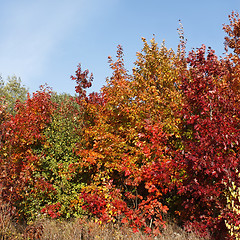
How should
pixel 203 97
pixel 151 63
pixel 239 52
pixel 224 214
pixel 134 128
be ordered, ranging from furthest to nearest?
pixel 239 52 < pixel 151 63 < pixel 134 128 < pixel 203 97 < pixel 224 214

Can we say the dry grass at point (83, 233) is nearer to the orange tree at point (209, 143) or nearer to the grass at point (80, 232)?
the grass at point (80, 232)

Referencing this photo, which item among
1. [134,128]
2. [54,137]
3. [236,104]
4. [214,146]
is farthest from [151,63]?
[54,137]

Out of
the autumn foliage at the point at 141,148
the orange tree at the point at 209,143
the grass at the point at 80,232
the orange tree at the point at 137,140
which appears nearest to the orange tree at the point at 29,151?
the autumn foliage at the point at 141,148

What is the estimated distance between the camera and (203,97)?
6125mm

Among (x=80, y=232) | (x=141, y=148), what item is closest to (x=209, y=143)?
(x=141, y=148)

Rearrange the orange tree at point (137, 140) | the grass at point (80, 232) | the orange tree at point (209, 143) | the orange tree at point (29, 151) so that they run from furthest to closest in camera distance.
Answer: the orange tree at point (29, 151) < the orange tree at point (137, 140) < the grass at point (80, 232) < the orange tree at point (209, 143)

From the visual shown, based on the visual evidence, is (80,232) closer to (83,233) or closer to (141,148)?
(83,233)

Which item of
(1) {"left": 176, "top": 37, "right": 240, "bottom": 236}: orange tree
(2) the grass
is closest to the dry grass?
(2) the grass

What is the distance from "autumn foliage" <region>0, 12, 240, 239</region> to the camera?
602cm

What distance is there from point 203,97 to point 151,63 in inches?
91.1

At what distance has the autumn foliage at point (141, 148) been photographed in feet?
19.7

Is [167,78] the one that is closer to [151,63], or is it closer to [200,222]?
[151,63]

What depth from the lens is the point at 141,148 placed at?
673 centimetres

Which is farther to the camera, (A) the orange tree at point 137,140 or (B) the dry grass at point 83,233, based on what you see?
(A) the orange tree at point 137,140
